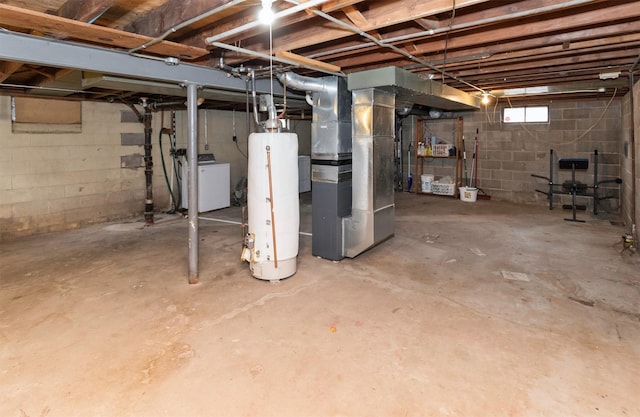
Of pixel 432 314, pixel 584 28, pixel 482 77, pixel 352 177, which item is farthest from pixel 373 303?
pixel 482 77

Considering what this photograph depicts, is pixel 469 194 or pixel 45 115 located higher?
pixel 45 115

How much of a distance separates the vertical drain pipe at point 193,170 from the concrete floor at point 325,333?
20 cm

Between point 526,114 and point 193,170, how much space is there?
6.60 m

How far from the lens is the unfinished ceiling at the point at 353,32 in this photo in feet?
7.34

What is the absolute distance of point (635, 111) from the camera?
4.45 metres

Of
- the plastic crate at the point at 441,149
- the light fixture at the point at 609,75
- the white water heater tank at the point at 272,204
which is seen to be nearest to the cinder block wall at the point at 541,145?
the plastic crate at the point at 441,149

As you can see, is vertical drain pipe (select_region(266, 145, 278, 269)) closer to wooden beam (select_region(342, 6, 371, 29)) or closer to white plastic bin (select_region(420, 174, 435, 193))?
wooden beam (select_region(342, 6, 371, 29))

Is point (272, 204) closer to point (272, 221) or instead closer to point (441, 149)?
point (272, 221)

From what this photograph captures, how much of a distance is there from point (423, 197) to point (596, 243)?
382cm

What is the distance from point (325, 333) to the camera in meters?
2.57

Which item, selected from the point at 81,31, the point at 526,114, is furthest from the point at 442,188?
the point at 81,31

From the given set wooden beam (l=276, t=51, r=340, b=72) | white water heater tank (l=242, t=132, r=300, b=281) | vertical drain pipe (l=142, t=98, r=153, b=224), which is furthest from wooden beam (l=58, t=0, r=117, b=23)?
vertical drain pipe (l=142, t=98, r=153, b=224)

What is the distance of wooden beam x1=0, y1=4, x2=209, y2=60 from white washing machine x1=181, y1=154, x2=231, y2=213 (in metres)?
3.70

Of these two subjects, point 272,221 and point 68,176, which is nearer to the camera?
point 272,221
